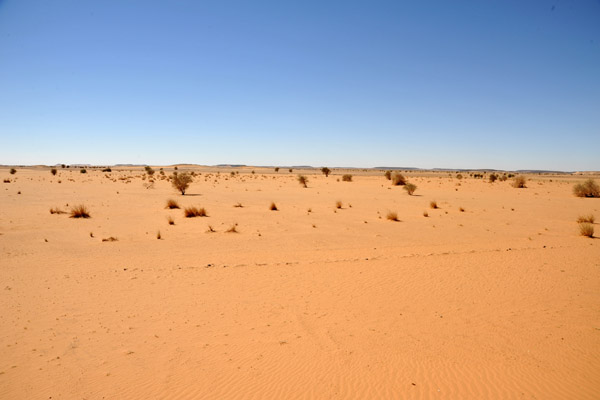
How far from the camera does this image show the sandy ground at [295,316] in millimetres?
4586

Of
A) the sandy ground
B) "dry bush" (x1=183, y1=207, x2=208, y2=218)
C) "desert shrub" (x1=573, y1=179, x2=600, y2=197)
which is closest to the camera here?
the sandy ground

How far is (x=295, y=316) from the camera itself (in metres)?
6.53

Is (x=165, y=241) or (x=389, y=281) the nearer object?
(x=389, y=281)

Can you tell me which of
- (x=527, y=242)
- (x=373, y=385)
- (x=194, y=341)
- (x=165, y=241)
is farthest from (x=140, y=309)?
(x=527, y=242)

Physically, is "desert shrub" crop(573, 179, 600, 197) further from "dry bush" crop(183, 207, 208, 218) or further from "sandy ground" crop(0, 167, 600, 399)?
"dry bush" crop(183, 207, 208, 218)

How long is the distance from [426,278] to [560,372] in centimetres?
403

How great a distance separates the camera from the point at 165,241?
1255 cm

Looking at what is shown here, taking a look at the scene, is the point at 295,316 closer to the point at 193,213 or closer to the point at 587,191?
the point at 193,213

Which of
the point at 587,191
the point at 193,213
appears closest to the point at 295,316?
the point at 193,213

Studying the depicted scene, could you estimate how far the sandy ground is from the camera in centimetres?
459

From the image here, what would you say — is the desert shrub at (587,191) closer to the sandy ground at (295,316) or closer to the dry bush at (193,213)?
the sandy ground at (295,316)

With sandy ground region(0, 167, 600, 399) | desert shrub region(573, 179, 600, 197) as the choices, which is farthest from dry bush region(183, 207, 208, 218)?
desert shrub region(573, 179, 600, 197)

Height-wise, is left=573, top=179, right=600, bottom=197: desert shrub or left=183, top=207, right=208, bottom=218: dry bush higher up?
left=573, top=179, right=600, bottom=197: desert shrub

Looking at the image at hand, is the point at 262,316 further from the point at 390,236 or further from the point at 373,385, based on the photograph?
the point at 390,236
